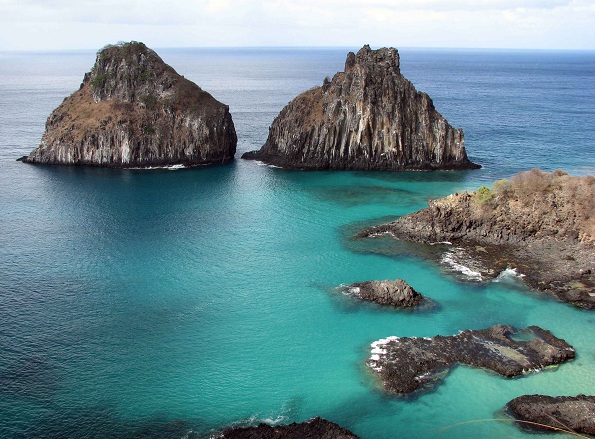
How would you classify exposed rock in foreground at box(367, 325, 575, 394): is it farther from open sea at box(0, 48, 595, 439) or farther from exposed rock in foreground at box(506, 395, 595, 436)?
exposed rock in foreground at box(506, 395, 595, 436)

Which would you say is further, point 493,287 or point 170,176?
point 170,176

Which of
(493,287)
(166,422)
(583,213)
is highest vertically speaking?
(583,213)

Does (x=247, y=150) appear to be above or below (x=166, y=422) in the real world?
above

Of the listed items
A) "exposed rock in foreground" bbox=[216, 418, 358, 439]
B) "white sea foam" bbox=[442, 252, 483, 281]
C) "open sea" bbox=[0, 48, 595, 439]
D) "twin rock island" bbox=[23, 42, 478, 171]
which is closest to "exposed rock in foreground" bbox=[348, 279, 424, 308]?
"open sea" bbox=[0, 48, 595, 439]

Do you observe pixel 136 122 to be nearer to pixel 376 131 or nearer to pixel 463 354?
pixel 376 131

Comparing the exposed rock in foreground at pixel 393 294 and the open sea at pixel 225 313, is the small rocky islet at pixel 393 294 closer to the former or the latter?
the exposed rock in foreground at pixel 393 294

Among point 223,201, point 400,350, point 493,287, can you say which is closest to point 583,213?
point 493,287

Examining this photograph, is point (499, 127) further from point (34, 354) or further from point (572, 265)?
point (34, 354)

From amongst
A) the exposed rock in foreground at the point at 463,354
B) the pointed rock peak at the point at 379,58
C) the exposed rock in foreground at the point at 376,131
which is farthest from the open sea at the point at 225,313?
the pointed rock peak at the point at 379,58
